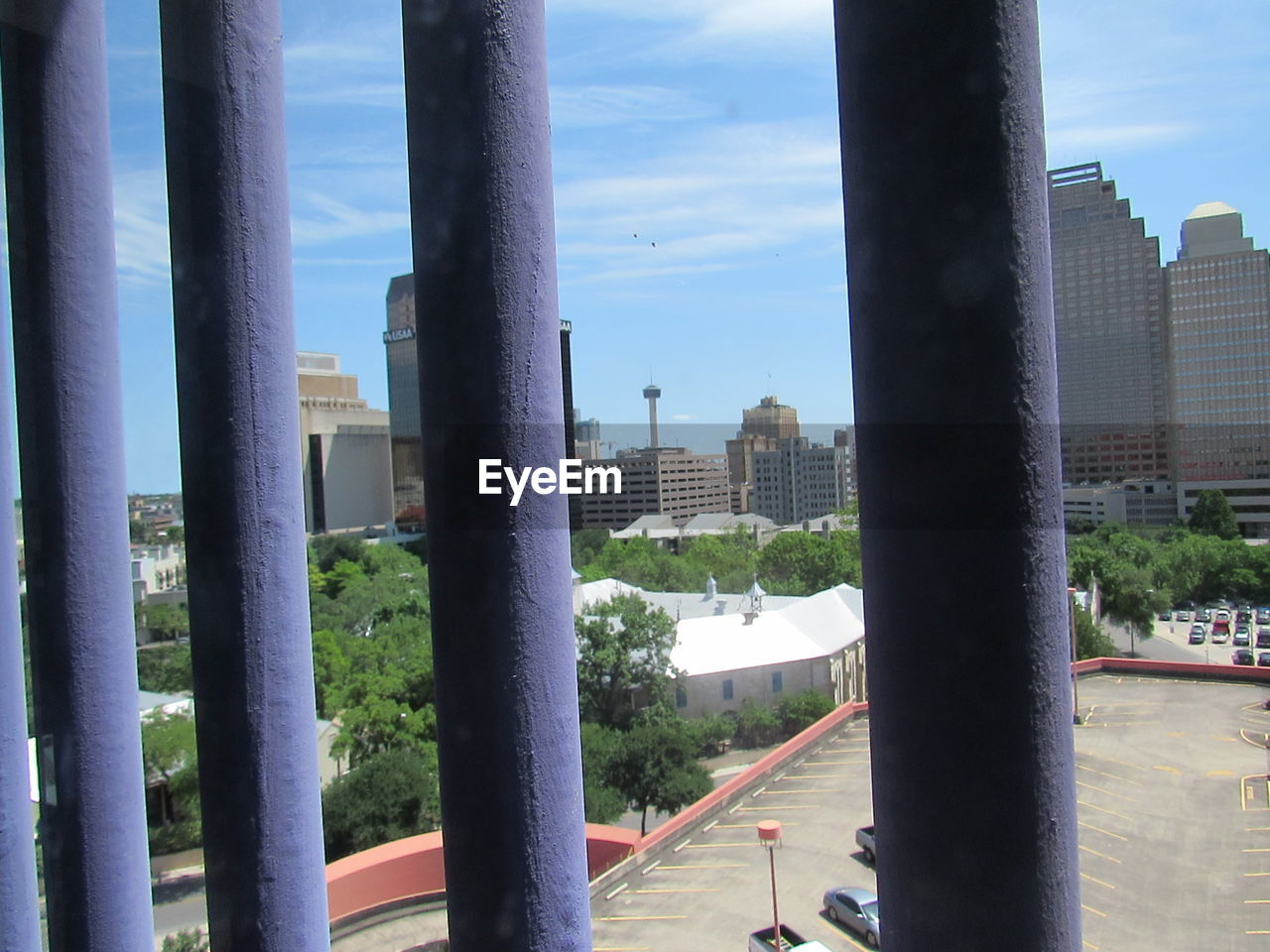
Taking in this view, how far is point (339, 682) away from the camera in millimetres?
18438

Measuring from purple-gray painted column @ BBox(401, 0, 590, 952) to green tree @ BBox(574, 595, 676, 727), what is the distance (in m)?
17.4

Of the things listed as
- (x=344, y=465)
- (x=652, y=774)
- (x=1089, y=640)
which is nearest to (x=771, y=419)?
(x=1089, y=640)

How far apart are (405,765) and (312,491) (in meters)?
31.7

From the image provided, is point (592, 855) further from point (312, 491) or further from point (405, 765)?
point (312, 491)

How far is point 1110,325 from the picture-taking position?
580cm

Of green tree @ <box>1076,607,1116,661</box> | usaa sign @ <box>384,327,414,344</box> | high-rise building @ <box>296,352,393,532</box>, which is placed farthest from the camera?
high-rise building @ <box>296,352,393,532</box>

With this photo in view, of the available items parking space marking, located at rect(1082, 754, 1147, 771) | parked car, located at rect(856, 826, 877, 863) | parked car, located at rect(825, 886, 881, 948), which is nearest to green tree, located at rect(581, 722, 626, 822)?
parked car, located at rect(856, 826, 877, 863)

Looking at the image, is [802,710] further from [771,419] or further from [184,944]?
[184,944]

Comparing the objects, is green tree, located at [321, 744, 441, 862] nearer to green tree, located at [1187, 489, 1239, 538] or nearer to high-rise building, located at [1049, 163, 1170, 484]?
green tree, located at [1187, 489, 1239, 538]

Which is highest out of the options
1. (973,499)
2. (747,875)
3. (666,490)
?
(973,499)

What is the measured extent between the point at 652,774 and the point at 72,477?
46.5 feet

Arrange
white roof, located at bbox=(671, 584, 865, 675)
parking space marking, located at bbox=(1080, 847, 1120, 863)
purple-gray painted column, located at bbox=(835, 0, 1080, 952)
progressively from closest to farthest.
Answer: purple-gray painted column, located at bbox=(835, 0, 1080, 952), parking space marking, located at bbox=(1080, 847, 1120, 863), white roof, located at bbox=(671, 584, 865, 675)

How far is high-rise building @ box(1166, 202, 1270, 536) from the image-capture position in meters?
5.70

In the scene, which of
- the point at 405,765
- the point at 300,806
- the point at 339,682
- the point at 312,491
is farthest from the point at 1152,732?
the point at 312,491
